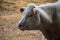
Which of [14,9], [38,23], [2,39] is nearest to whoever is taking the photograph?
[38,23]

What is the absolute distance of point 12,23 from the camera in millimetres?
6934

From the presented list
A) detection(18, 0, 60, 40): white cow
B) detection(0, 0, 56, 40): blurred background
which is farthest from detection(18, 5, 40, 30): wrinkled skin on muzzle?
detection(0, 0, 56, 40): blurred background

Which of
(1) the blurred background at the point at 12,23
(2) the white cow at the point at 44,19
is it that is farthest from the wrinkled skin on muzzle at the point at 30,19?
(1) the blurred background at the point at 12,23

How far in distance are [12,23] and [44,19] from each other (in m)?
2.92


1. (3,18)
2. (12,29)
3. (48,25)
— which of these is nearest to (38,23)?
(48,25)

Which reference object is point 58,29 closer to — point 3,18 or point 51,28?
point 51,28

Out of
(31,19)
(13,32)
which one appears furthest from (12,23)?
(31,19)

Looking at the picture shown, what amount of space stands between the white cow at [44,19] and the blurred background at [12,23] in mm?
1619

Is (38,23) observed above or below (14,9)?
above

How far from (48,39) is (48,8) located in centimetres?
61

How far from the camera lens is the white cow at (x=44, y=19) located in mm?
4074

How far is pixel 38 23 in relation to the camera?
412 cm

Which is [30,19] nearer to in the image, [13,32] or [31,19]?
[31,19]

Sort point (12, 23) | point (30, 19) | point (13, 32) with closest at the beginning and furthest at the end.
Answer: point (30, 19)
point (13, 32)
point (12, 23)
